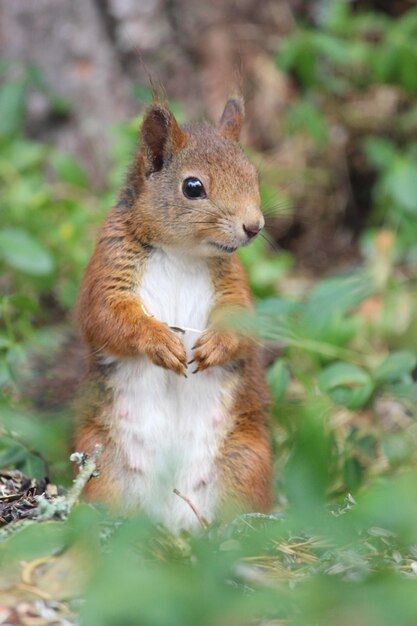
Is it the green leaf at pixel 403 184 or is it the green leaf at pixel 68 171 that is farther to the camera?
the green leaf at pixel 68 171

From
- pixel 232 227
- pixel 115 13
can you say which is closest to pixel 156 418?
pixel 232 227

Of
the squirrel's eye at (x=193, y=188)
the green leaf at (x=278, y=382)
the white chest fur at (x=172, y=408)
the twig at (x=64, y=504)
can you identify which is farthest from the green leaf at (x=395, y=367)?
the twig at (x=64, y=504)

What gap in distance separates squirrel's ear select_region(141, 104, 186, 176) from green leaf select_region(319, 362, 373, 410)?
91 cm

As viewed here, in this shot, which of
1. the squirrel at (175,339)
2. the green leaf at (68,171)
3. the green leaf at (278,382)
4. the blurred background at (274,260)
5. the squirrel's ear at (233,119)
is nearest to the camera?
the blurred background at (274,260)

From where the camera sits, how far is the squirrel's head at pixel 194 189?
2.88m

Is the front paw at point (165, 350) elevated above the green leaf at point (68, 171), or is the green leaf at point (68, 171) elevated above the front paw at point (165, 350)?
the green leaf at point (68, 171)

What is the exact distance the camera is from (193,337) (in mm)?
3055

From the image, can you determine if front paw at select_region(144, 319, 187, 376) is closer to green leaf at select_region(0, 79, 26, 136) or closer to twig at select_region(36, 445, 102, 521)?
twig at select_region(36, 445, 102, 521)

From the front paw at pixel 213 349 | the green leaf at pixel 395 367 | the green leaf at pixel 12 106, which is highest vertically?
the green leaf at pixel 12 106

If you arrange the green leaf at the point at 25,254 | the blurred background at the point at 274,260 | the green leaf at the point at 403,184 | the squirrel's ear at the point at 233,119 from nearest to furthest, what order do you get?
the blurred background at the point at 274,260 → the squirrel's ear at the point at 233,119 → the green leaf at the point at 25,254 → the green leaf at the point at 403,184

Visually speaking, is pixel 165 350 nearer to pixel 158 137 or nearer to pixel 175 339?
pixel 175 339

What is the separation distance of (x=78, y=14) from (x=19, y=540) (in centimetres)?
429

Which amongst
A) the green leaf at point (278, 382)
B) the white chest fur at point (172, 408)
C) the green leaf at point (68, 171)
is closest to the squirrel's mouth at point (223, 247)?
the white chest fur at point (172, 408)

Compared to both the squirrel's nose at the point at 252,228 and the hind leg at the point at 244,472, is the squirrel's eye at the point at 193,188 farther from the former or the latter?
the hind leg at the point at 244,472
